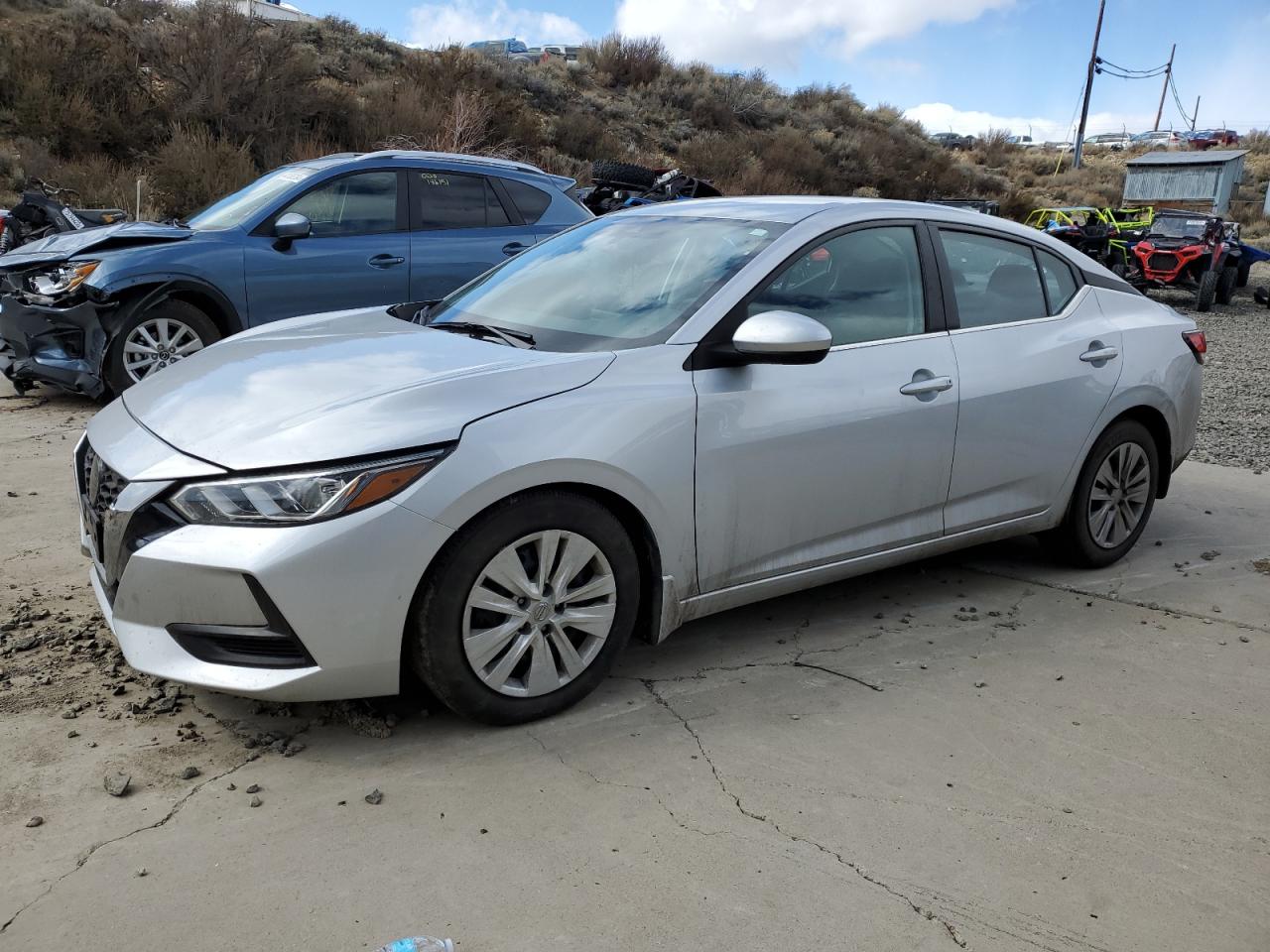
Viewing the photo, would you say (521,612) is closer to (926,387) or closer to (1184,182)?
(926,387)

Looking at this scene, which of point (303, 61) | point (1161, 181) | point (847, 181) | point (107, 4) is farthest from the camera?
point (847, 181)

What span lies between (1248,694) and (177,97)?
20240 millimetres

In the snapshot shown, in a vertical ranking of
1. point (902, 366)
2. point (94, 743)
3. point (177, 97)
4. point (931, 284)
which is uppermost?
point (177, 97)

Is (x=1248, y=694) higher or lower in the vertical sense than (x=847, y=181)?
lower

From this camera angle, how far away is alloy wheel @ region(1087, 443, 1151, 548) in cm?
496

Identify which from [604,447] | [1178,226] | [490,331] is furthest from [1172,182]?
[604,447]

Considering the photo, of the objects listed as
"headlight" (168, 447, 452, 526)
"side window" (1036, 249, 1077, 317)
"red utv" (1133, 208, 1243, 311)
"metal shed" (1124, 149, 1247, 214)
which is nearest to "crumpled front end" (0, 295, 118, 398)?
"headlight" (168, 447, 452, 526)

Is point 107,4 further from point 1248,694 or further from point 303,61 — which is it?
point 1248,694

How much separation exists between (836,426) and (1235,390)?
8251 mm

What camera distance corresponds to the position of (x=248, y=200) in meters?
8.09

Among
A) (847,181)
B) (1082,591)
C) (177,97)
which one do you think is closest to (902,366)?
(1082,591)

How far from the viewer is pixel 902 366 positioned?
13.5 ft

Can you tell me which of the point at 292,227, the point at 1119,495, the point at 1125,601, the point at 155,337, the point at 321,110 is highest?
the point at 321,110

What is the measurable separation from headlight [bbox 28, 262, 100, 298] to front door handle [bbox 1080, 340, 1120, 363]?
6125 millimetres
